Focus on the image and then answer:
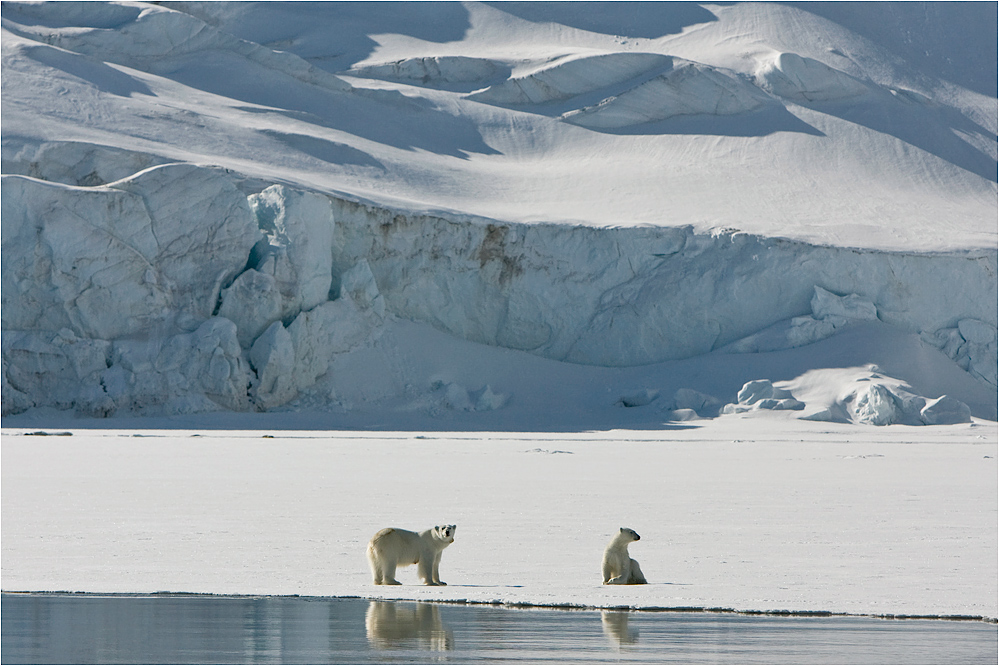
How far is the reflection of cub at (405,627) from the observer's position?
16.9 feet

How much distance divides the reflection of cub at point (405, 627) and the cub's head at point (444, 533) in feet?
2.07

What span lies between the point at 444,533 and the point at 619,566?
93 cm

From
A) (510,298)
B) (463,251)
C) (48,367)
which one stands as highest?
(463,251)

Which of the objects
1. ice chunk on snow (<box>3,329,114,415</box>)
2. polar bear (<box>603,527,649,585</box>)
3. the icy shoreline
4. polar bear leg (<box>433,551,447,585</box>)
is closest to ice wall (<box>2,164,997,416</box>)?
ice chunk on snow (<box>3,329,114,415</box>)

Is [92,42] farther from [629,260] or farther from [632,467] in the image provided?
[632,467]

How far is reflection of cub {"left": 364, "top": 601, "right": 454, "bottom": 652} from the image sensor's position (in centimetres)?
515

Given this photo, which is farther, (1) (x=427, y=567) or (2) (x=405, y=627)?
(1) (x=427, y=567)

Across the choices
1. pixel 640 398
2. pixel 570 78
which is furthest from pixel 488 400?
pixel 570 78

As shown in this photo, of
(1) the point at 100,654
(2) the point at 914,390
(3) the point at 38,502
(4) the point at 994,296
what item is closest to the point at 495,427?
(2) the point at 914,390

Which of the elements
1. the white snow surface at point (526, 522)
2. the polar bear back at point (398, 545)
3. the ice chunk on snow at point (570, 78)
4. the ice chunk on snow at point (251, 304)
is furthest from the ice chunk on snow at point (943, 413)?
the polar bear back at point (398, 545)

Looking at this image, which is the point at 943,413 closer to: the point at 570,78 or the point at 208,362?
the point at 208,362

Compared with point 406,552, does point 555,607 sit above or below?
below

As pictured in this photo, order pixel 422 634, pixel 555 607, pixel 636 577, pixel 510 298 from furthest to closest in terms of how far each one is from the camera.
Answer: pixel 510 298 → pixel 636 577 → pixel 555 607 → pixel 422 634

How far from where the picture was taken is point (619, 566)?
21.9 ft
